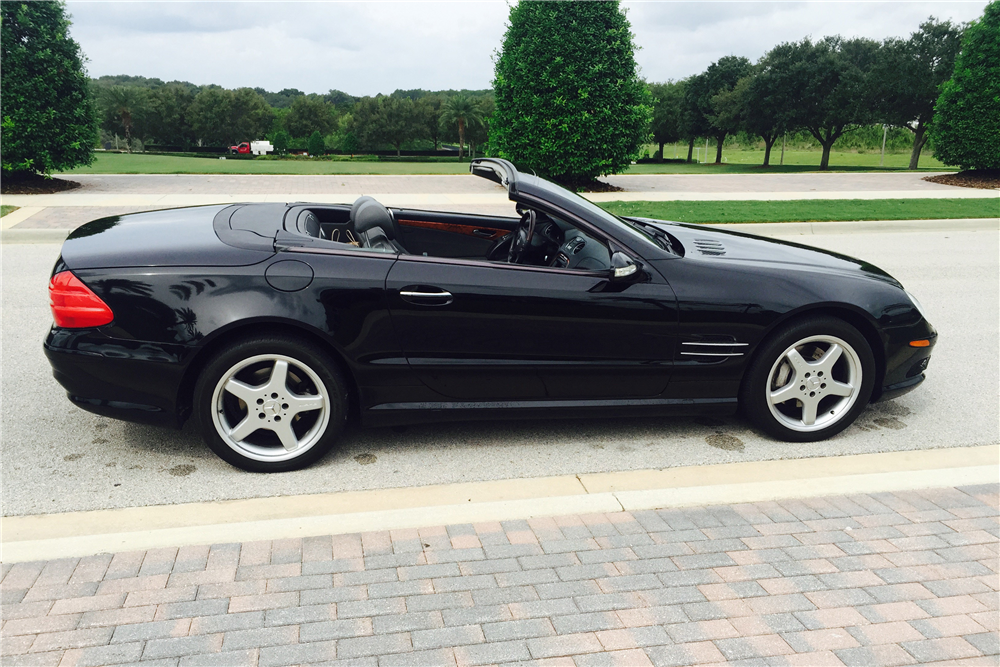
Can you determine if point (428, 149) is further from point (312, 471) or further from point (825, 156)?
point (312, 471)

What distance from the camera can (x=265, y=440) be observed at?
145 inches

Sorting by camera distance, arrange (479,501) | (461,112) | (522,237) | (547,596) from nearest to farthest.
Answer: (547,596) → (479,501) → (522,237) → (461,112)

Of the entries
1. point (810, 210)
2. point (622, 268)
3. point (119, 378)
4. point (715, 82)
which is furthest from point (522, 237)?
point (715, 82)

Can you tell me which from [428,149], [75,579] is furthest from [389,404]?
[428,149]

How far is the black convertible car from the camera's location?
3488 mm

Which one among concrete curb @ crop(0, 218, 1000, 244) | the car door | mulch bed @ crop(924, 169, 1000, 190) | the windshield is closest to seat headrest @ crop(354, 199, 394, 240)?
the car door

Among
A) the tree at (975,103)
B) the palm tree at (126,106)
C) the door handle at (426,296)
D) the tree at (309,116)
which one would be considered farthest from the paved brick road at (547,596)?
the tree at (309,116)

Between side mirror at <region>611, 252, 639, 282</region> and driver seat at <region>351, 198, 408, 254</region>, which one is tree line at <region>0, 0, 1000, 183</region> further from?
side mirror at <region>611, 252, 639, 282</region>

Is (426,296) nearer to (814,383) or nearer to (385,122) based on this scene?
(814,383)

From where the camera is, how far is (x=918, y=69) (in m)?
41.6

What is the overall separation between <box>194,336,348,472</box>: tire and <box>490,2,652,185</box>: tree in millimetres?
14575

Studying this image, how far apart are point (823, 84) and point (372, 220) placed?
163ft

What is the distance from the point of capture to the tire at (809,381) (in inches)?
156

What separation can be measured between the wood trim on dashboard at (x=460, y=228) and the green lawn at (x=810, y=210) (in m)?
8.29
